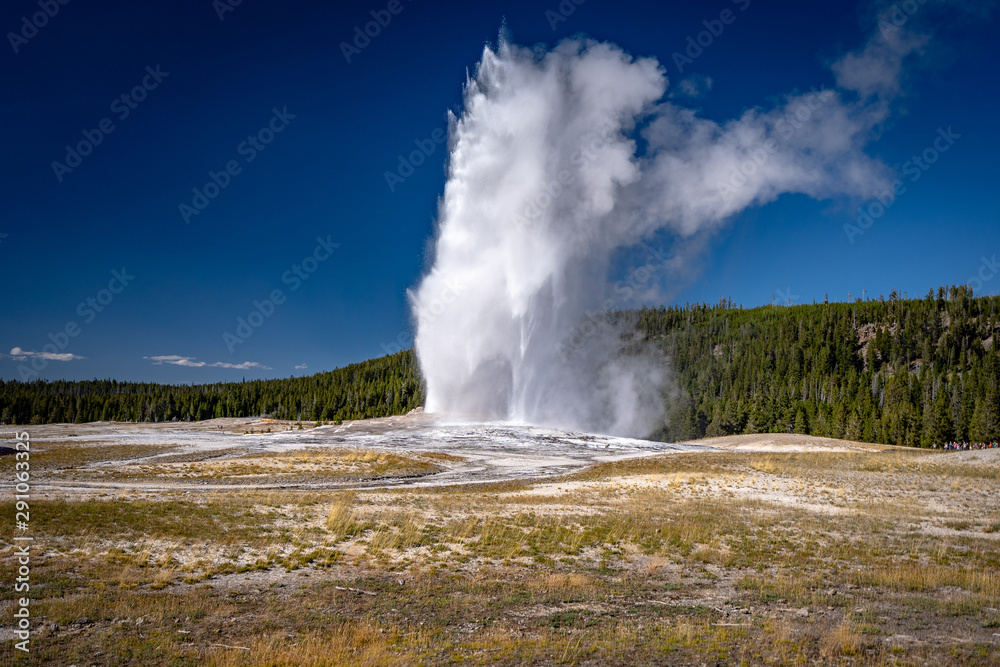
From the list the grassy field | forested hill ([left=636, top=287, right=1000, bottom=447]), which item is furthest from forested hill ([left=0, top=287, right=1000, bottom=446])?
the grassy field

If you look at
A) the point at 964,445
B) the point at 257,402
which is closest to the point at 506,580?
the point at 964,445

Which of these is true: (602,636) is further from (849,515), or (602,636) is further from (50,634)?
(849,515)

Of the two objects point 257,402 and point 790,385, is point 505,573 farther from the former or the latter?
point 257,402

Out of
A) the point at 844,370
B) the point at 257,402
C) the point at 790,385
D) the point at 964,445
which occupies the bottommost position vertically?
the point at 257,402

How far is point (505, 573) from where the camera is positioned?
14836 millimetres

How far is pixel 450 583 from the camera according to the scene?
1383 cm

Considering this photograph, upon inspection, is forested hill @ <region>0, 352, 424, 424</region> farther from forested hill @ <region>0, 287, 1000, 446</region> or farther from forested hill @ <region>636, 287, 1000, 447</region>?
forested hill @ <region>636, 287, 1000, 447</region>

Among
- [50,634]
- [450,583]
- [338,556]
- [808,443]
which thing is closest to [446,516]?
[338,556]

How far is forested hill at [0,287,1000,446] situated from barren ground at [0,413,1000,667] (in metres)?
69.2

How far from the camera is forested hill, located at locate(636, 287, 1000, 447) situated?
88.2 metres

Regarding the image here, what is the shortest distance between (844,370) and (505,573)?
149m

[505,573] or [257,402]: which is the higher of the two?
[257,402]

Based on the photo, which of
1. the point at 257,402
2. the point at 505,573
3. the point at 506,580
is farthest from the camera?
the point at 257,402

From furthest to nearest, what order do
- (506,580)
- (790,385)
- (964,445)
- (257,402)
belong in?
(257,402)
(790,385)
(964,445)
(506,580)
